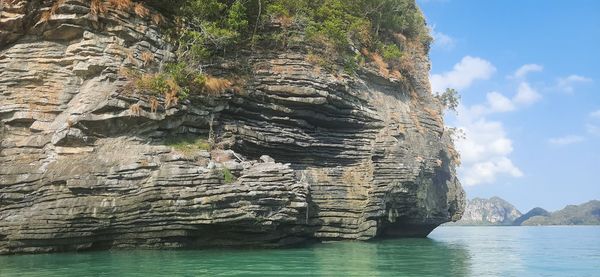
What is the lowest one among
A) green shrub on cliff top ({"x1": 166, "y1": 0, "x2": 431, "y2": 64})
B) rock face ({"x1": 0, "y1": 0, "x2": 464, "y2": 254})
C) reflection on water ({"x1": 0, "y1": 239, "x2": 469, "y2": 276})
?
reflection on water ({"x1": 0, "y1": 239, "x2": 469, "y2": 276})

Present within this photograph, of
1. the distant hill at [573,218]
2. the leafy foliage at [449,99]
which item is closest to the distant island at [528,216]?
the distant hill at [573,218]

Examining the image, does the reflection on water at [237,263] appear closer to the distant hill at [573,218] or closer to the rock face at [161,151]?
the rock face at [161,151]

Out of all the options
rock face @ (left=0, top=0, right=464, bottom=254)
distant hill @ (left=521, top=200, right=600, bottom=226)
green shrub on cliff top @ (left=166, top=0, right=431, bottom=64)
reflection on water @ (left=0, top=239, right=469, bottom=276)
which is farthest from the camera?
distant hill @ (left=521, top=200, right=600, bottom=226)

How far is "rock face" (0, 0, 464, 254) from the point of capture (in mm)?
13508

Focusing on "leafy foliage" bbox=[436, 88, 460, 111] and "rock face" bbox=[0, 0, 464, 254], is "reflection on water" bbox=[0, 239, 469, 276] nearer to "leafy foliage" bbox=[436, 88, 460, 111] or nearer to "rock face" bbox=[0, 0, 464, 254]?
"rock face" bbox=[0, 0, 464, 254]

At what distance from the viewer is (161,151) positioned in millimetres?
14594

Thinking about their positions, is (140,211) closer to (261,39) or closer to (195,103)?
(195,103)

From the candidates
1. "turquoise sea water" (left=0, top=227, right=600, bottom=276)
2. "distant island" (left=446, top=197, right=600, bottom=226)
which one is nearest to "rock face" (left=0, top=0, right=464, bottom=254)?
"turquoise sea water" (left=0, top=227, right=600, bottom=276)

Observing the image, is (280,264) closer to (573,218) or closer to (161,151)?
(161,151)

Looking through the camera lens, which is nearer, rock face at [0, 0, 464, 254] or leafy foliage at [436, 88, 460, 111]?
rock face at [0, 0, 464, 254]

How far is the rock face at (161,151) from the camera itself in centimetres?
1351

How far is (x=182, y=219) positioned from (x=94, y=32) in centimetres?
716

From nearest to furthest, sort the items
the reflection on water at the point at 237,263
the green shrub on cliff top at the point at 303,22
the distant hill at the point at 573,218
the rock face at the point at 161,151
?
the reflection on water at the point at 237,263, the rock face at the point at 161,151, the green shrub on cliff top at the point at 303,22, the distant hill at the point at 573,218

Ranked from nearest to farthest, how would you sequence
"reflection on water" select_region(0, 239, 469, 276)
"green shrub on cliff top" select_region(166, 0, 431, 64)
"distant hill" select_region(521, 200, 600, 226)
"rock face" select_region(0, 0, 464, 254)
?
1. "reflection on water" select_region(0, 239, 469, 276)
2. "rock face" select_region(0, 0, 464, 254)
3. "green shrub on cliff top" select_region(166, 0, 431, 64)
4. "distant hill" select_region(521, 200, 600, 226)
